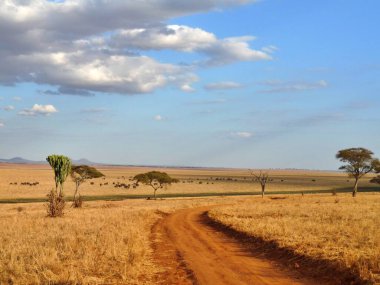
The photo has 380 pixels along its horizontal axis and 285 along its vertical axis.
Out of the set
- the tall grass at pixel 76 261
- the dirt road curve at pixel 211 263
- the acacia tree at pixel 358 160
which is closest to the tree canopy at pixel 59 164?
the dirt road curve at pixel 211 263

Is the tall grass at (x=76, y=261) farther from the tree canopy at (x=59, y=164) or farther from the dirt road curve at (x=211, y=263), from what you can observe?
the tree canopy at (x=59, y=164)

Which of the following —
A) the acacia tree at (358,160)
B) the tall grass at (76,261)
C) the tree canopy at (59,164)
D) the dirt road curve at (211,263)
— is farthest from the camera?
the acacia tree at (358,160)

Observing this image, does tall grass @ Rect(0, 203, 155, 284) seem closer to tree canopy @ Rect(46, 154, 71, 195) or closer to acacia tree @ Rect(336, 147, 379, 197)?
tree canopy @ Rect(46, 154, 71, 195)

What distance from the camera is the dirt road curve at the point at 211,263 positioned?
38.0ft

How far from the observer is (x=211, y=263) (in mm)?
13758

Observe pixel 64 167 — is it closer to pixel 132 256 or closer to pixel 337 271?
pixel 132 256

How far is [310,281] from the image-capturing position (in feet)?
37.6

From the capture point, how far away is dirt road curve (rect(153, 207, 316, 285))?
11570 mm

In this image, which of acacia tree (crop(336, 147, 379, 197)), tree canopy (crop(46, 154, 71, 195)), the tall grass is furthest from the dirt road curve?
acacia tree (crop(336, 147, 379, 197))

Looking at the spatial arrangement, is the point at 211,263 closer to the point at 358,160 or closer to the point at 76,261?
the point at 76,261

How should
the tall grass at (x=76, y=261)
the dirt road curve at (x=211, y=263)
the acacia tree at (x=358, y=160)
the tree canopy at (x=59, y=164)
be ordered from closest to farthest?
the tall grass at (x=76, y=261), the dirt road curve at (x=211, y=263), the tree canopy at (x=59, y=164), the acacia tree at (x=358, y=160)

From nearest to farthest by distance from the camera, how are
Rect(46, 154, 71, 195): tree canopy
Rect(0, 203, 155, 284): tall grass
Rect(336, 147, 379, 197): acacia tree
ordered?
Rect(0, 203, 155, 284): tall grass → Rect(46, 154, 71, 195): tree canopy → Rect(336, 147, 379, 197): acacia tree

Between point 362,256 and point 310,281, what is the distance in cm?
251

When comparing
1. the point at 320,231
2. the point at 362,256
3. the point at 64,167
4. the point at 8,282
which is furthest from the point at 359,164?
the point at 8,282
